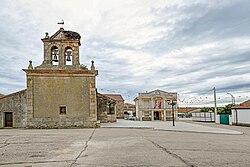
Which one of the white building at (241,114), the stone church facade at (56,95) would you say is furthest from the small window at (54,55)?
the white building at (241,114)

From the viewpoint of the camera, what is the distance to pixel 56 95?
21.6 m

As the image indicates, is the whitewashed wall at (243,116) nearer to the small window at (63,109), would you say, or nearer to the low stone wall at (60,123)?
the low stone wall at (60,123)

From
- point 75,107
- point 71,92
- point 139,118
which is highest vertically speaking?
point 71,92

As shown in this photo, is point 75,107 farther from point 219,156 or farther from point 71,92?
point 219,156

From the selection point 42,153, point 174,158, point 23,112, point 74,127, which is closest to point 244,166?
point 174,158

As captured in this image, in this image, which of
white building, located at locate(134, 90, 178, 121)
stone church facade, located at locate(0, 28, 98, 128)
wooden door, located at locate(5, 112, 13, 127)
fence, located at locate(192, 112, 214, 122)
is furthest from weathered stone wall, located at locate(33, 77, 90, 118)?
fence, located at locate(192, 112, 214, 122)

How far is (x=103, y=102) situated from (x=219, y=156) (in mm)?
22125

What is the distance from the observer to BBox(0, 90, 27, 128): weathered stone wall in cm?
2227

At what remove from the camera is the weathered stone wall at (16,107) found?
73.0 ft

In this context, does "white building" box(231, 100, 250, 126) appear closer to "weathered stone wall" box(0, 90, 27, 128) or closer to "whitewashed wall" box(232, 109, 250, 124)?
"whitewashed wall" box(232, 109, 250, 124)

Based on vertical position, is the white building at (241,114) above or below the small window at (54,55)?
below

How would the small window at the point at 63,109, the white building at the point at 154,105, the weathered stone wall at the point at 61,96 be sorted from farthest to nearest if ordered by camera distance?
1. the white building at the point at 154,105
2. the small window at the point at 63,109
3. the weathered stone wall at the point at 61,96

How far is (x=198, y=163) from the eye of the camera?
6.60 m

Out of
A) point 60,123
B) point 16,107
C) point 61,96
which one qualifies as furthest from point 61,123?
point 16,107
